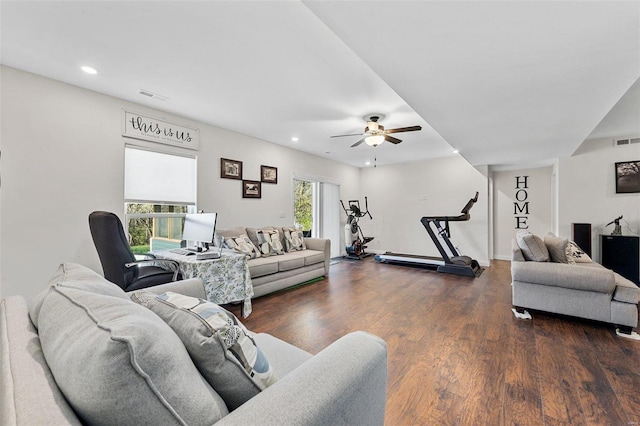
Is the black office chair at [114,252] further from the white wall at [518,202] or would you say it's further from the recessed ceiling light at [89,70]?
the white wall at [518,202]

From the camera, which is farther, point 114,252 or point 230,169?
point 230,169

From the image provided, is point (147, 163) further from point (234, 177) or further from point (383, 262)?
point (383, 262)

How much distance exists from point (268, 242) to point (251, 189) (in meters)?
1.07

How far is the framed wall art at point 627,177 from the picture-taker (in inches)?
177

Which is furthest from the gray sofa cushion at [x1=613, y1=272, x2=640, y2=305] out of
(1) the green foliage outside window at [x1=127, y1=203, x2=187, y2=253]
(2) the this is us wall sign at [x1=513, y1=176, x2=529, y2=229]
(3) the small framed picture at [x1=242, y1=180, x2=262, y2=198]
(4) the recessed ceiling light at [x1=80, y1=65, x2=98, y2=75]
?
(4) the recessed ceiling light at [x1=80, y1=65, x2=98, y2=75]

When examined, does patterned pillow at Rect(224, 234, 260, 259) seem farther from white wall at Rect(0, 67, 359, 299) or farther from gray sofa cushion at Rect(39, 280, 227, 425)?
gray sofa cushion at Rect(39, 280, 227, 425)

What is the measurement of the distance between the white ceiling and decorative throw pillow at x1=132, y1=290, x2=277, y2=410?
1.60m

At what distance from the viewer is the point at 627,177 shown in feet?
14.9

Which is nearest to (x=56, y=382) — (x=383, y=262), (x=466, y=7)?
(x=466, y=7)

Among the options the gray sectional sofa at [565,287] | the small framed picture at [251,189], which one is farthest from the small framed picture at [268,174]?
the gray sectional sofa at [565,287]

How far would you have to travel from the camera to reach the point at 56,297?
0.83 m

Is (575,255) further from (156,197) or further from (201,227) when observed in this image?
(156,197)

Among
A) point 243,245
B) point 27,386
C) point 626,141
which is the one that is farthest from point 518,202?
point 27,386

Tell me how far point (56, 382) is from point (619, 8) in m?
2.74
